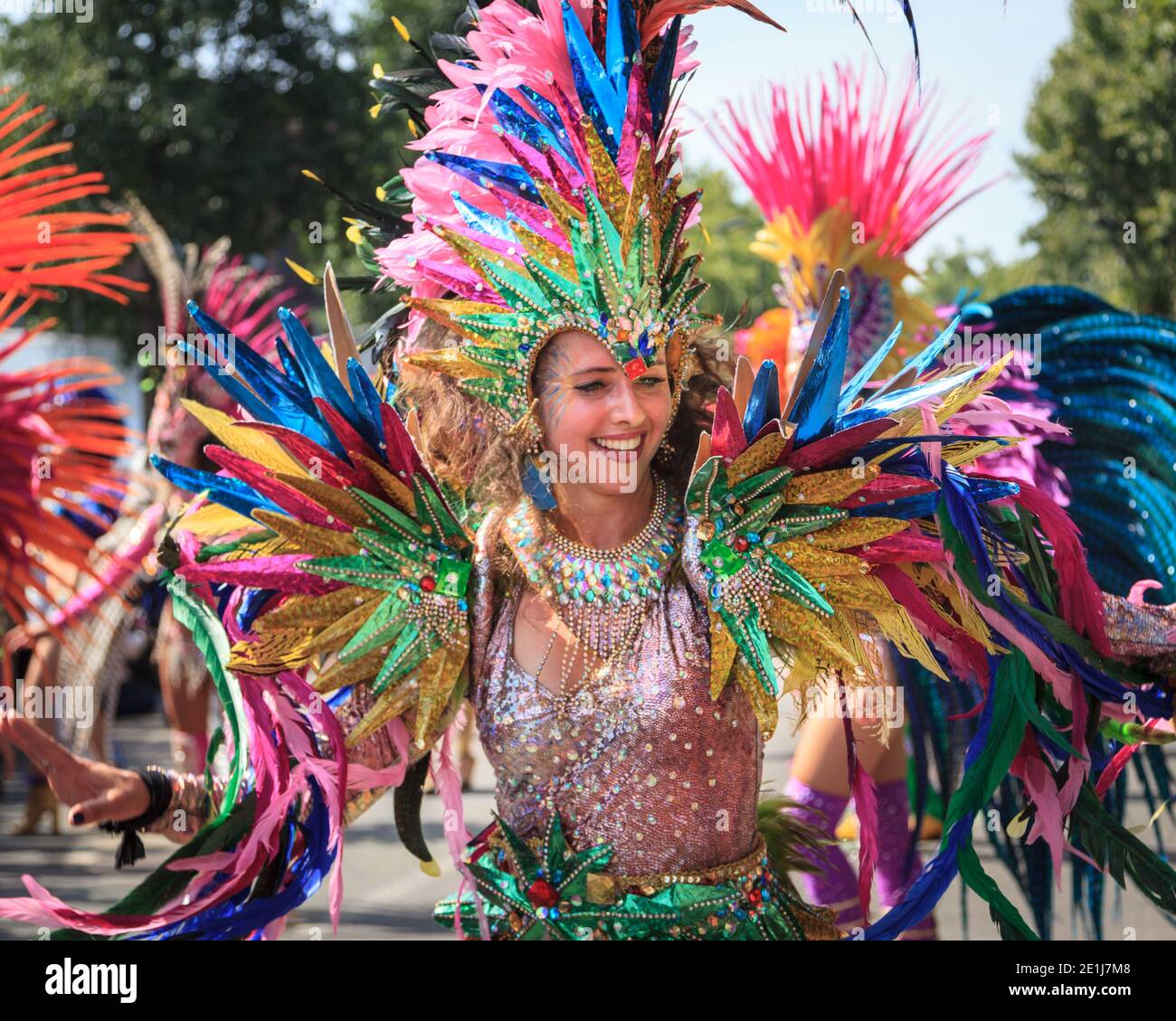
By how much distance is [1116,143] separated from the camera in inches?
792

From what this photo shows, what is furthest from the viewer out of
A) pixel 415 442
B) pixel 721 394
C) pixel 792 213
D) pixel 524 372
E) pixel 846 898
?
pixel 792 213

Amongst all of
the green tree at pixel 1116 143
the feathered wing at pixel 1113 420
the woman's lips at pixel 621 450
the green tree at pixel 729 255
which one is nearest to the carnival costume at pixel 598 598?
the woman's lips at pixel 621 450

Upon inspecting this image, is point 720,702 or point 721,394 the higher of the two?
point 721,394

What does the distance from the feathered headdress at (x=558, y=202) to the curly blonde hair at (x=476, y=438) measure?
113 mm

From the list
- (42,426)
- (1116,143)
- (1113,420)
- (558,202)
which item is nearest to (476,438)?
(558,202)

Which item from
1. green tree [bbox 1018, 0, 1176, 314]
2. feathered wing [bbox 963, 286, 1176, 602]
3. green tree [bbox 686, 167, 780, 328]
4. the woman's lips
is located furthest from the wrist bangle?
green tree [bbox 686, 167, 780, 328]

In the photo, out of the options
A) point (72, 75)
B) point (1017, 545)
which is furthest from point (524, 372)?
point (72, 75)

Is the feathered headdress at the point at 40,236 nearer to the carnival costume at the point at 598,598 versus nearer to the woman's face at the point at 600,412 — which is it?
the carnival costume at the point at 598,598

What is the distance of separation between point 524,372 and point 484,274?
18 centimetres

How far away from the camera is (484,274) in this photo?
8.11 ft

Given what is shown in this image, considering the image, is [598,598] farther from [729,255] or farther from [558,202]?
[729,255]

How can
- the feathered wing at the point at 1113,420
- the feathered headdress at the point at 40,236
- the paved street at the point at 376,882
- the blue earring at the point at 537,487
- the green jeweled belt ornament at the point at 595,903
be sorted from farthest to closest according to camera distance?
the paved street at the point at 376,882
the feathered wing at the point at 1113,420
the blue earring at the point at 537,487
the green jeweled belt ornament at the point at 595,903
the feathered headdress at the point at 40,236

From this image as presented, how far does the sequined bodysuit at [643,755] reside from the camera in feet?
7.77
